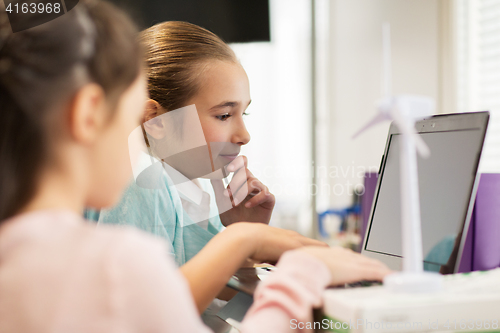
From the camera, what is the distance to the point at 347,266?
0.46 metres

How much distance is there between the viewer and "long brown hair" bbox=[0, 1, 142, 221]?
0.35 m

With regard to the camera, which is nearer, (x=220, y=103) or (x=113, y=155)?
(x=113, y=155)

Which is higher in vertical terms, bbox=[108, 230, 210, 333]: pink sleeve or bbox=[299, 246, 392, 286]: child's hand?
bbox=[108, 230, 210, 333]: pink sleeve

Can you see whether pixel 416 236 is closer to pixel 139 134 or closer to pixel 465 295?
pixel 465 295

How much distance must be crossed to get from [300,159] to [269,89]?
14.8 inches

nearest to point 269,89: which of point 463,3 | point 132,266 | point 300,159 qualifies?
point 300,159

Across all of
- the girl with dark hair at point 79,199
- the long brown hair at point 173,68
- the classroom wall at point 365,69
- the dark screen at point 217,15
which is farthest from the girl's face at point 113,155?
the classroom wall at point 365,69

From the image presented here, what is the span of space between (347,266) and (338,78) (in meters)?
1.88

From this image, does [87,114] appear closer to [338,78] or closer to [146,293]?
[146,293]

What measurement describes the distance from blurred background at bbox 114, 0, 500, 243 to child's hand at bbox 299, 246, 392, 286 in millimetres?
1256

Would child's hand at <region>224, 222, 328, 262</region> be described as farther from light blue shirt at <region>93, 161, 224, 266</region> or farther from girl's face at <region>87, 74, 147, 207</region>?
light blue shirt at <region>93, 161, 224, 266</region>

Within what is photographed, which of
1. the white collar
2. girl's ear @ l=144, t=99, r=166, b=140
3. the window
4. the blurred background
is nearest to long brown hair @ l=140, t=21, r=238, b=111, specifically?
girl's ear @ l=144, t=99, r=166, b=140

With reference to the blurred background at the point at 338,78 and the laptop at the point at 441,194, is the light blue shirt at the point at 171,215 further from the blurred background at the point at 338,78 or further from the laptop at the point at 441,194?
the blurred background at the point at 338,78

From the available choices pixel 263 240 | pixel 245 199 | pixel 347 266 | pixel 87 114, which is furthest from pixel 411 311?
pixel 245 199
